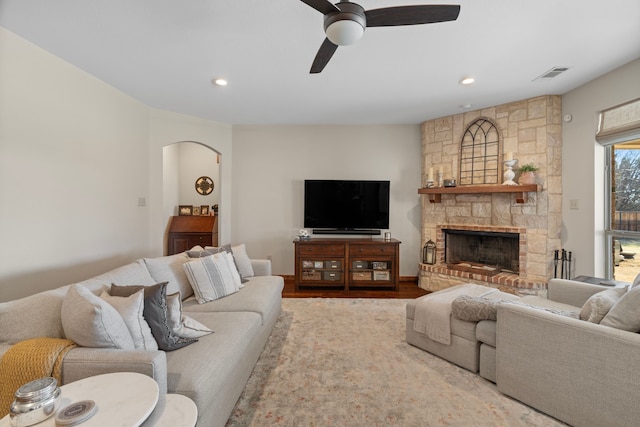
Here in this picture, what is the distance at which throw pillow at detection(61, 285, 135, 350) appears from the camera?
1.27m

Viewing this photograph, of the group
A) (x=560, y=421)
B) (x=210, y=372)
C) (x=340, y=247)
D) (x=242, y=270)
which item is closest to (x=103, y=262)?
Answer: (x=242, y=270)

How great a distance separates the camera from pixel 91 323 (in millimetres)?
1264

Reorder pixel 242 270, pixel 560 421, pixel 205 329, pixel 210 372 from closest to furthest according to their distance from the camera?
pixel 210 372, pixel 560 421, pixel 205 329, pixel 242 270

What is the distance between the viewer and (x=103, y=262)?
10.5 ft

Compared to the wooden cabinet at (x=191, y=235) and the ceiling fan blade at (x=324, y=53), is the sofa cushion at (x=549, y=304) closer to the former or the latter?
the ceiling fan blade at (x=324, y=53)

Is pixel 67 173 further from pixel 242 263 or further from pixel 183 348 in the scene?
pixel 183 348

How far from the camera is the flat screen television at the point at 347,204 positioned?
15.2 feet

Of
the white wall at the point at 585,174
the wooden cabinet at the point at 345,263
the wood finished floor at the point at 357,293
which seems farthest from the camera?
the wooden cabinet at the point at 345,263

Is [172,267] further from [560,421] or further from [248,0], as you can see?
[560,421]

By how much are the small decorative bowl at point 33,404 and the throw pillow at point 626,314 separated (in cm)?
263

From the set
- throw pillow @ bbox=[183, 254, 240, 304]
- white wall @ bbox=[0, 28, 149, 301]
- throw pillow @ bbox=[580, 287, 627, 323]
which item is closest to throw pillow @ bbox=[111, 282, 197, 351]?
throw pillow @ bbox=[183, 254, 240, 304]

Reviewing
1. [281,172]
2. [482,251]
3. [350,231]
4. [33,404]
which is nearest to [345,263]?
[350,231]

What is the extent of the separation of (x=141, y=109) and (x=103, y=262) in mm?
2086

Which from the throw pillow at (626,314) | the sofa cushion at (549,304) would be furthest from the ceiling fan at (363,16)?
the sofa cushion at (549,304)
